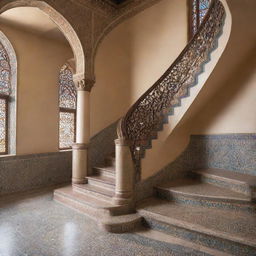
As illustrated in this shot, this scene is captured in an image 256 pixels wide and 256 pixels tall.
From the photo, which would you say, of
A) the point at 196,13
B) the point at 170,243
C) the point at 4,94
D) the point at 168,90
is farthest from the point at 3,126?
the point at 196,13

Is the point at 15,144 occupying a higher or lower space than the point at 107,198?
higher

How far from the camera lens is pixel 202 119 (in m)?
5.26

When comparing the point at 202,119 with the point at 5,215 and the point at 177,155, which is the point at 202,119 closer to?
the point at 177,155

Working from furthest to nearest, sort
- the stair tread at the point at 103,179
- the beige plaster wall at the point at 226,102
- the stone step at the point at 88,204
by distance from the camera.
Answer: the stair tread at the point at 103,179
the beige plaster wall at the point at 226,102
the stone step at the point at 88,204

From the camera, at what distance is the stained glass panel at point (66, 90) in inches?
268

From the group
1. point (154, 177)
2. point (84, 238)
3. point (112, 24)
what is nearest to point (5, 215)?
point (84, 238)

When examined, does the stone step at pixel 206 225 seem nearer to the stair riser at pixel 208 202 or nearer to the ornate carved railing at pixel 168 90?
the stair riser at pixel 208 202

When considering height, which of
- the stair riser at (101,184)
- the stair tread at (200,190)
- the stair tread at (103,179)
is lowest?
the stair riser at (101,184)

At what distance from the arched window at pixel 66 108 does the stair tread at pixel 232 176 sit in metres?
4.02

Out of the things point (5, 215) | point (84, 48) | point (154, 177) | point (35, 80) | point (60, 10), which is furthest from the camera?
point (35, 80)

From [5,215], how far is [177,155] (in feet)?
11.8

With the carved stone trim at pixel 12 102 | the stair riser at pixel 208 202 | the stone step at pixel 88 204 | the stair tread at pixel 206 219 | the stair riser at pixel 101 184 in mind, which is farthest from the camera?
the carved stone trim at pixel 12 102

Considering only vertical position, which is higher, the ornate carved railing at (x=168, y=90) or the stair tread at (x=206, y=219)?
the ornate carved railing at (x=168, y=90)

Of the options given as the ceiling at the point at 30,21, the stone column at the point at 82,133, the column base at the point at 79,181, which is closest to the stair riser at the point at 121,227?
the column base at the point at 79,181
